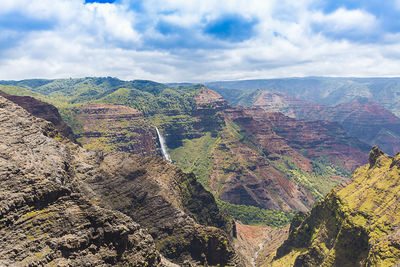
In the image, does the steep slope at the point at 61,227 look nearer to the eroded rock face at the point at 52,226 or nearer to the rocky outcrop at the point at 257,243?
the eroded rock face at the point at 52,226

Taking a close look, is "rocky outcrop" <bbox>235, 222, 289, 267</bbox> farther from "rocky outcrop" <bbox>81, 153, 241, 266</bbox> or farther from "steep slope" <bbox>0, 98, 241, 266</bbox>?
"steep slope" <bbox>0, 98, 241, 266</bbox>

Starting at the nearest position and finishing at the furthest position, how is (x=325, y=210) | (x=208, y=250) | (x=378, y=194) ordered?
(x=208, y=250) → (x=378, y=194) → (x=325, y=210)

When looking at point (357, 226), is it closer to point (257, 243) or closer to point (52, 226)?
point (52, 226)

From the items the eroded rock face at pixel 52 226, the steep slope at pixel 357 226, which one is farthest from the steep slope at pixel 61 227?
the steep slope at pixel 357 226

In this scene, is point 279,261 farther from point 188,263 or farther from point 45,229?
point 45,229

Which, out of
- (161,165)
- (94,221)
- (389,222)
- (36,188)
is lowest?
(389,222)

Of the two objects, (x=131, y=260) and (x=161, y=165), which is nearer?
(x=131, y=260)

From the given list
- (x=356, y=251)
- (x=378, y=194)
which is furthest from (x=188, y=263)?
(x=378, y=194)
